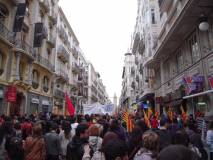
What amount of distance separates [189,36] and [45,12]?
19.1 metres

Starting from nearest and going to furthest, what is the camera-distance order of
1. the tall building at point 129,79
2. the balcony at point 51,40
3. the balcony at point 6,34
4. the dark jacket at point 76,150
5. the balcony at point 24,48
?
1. the dark jacket at point 76,150
2. the balcony at point 6,34
3. the balcony at point 24,48
4. the balcony at point 51,40
5. the tall building at point 129,79

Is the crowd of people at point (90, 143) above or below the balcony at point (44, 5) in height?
below

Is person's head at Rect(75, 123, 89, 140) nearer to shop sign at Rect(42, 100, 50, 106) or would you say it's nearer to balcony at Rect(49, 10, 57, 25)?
shop sign at Rect(42, 100, 50, 106)

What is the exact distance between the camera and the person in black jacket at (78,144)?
4836 millimetres

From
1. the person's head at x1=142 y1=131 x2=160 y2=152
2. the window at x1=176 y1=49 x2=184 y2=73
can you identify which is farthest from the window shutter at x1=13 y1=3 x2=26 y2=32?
the person's head at x1=142 y1=131 x2=160 y2=152

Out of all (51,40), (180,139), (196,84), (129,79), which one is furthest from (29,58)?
→ (129,79)

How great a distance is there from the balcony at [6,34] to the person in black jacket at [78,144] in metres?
15.7

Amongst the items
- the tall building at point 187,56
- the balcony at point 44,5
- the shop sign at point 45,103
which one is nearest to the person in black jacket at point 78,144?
the tall building at point 187,56

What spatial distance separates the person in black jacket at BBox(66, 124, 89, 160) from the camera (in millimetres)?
4836

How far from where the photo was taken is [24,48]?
901 inches

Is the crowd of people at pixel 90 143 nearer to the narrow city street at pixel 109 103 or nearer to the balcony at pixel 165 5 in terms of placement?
the narrow city street at pixel 109 103

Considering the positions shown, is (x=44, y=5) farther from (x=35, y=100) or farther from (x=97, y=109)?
(x=97, y=109)

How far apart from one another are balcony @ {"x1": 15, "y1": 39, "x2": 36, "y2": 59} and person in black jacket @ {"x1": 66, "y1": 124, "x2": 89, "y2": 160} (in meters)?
17.7

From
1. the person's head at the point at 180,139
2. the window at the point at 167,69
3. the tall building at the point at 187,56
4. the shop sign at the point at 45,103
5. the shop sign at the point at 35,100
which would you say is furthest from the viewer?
the shop sign at the point at 45,103
